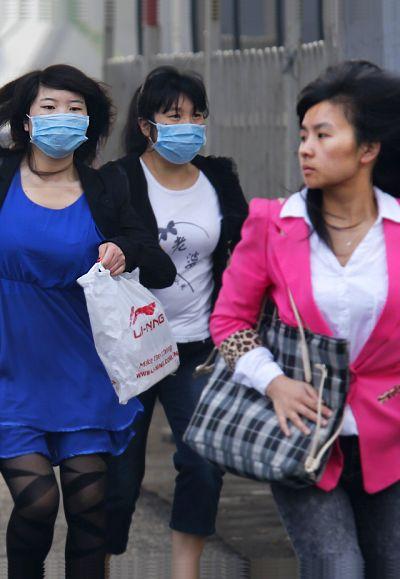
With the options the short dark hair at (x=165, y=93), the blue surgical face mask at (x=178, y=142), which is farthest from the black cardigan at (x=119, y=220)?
the short dark hair at (x=165, y=93)

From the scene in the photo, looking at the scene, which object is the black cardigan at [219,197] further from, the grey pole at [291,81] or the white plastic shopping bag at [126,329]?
the grey pole at [291,81]

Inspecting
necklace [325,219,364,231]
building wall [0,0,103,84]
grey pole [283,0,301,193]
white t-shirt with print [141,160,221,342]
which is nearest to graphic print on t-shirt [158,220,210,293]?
white t-shirt with print [141,160,221,342]

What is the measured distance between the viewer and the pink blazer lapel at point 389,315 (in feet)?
12.8

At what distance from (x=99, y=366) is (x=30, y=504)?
20.6 inches

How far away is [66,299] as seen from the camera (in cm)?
489

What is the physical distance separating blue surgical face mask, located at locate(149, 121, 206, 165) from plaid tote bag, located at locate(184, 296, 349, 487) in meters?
1.54

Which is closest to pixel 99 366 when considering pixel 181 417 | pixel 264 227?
pixel 181 417

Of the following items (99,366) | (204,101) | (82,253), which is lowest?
(99,366)

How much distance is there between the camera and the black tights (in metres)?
4.73

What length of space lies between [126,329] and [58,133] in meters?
0.71

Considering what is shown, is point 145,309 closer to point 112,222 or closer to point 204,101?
point 112,222

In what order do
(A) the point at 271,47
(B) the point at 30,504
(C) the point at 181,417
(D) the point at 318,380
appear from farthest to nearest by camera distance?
1. (A) the point at 271,47
2. (C) the point at 181,417
3. (B) the point at 30,504
4. (D) the point at 318,380

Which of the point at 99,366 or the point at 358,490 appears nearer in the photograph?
the point at 358,490

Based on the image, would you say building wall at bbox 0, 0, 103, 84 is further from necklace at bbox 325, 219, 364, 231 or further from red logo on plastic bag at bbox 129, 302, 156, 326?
necklace at bbox 325, 219, 364, 231
